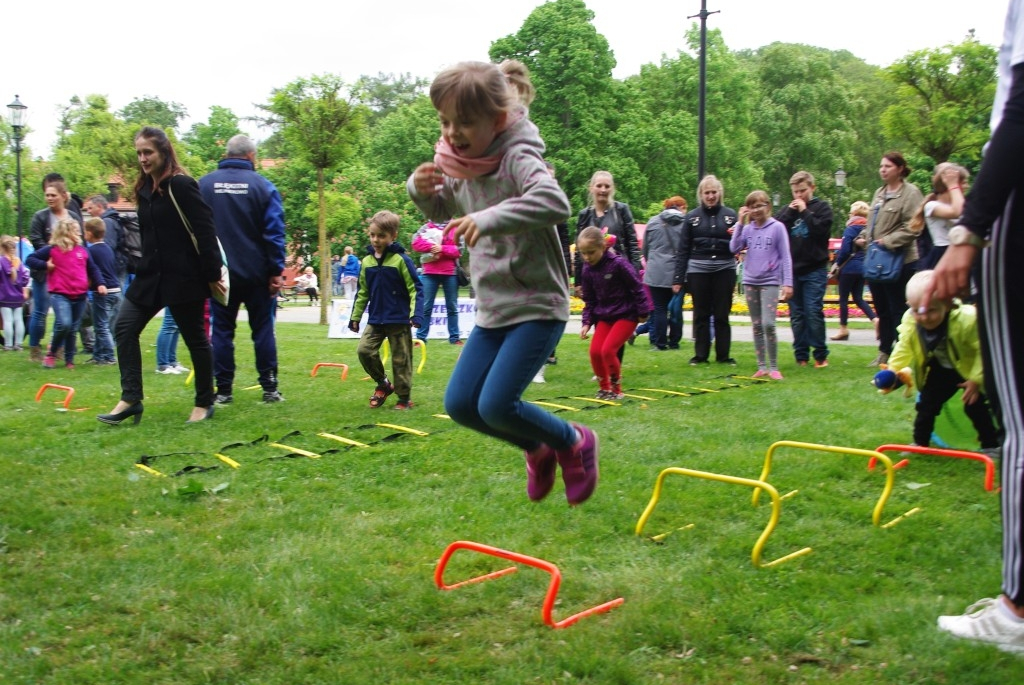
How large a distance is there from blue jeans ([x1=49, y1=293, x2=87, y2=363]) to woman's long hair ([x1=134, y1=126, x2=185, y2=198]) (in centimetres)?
455

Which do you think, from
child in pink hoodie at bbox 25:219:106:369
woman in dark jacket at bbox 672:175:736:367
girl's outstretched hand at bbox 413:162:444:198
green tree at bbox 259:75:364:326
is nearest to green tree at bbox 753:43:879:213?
green tree at bbox 259:75:364:326

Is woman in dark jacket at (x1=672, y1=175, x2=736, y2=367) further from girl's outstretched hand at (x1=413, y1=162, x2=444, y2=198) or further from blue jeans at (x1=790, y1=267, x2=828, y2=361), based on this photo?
girl's outstretched hand at (x1=413, y1=162, x2=444, y2=198)

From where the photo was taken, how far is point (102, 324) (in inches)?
471

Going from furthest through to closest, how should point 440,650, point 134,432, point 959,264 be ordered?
point 134,432
point 440,650
point 959,264

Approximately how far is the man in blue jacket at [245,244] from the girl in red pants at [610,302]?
2.95 meters

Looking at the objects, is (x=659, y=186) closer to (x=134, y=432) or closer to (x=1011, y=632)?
(x=134, y=432)

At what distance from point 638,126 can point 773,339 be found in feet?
112

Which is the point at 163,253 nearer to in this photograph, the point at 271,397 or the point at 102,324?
the point at 271,397

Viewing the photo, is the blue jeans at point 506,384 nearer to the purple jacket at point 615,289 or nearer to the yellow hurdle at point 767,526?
the yellow hurdle at point 767,526

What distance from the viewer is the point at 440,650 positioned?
340cm

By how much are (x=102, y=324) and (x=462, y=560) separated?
9.24 m

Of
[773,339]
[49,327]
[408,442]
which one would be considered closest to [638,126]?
[49,327]

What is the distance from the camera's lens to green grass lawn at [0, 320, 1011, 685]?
3.28m

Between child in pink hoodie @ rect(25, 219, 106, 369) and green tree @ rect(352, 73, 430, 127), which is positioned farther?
green tree @ rect(352, 73, 430, 127)
